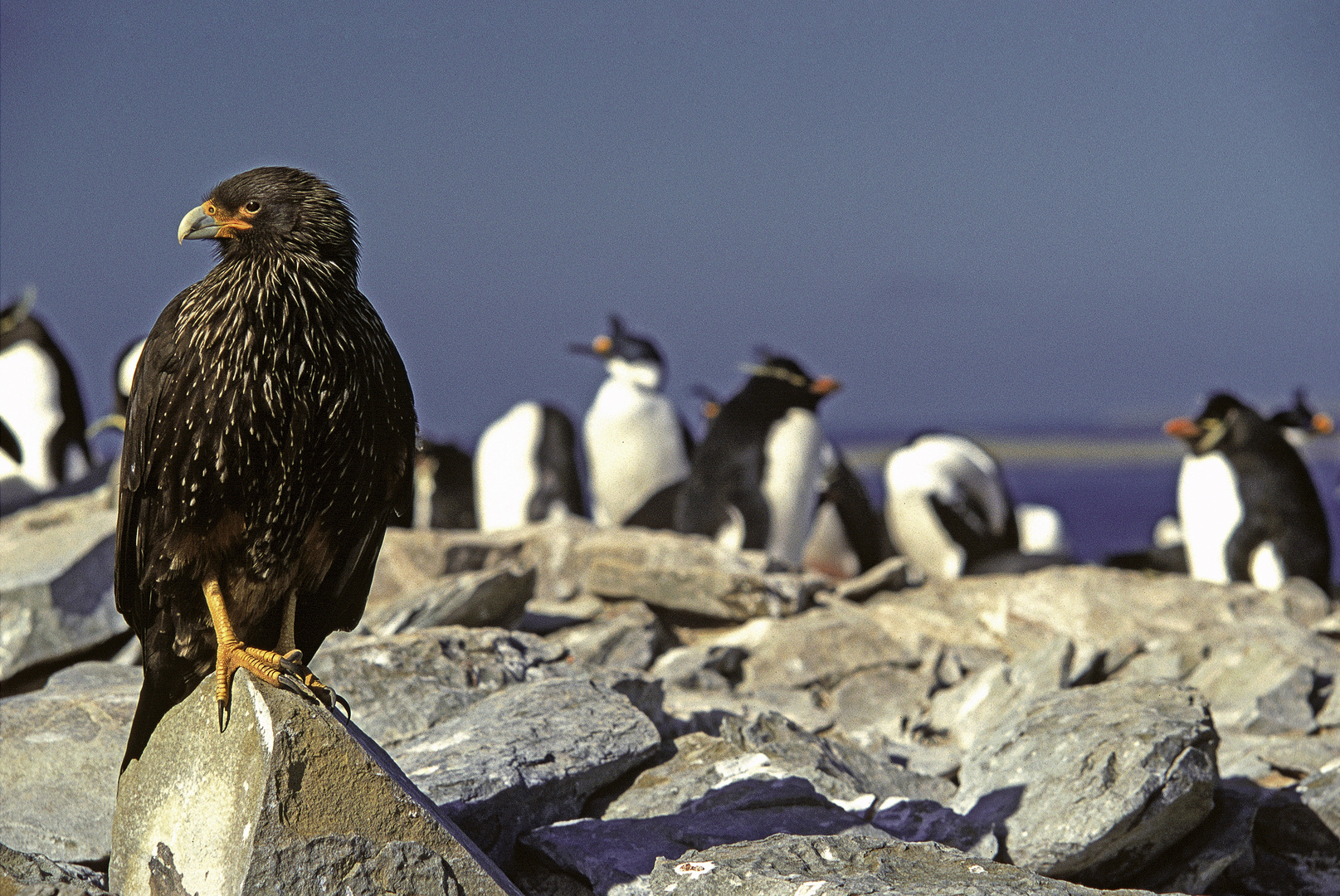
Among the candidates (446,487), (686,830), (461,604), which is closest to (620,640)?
(461,604)

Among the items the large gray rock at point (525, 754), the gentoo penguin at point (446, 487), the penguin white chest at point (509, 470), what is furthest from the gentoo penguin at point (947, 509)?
the large gray rock at point (525, 754)

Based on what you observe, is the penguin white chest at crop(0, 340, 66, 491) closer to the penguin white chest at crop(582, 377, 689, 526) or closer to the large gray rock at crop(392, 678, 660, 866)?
the penguin white chest at crop(582, 377, 689, 526)

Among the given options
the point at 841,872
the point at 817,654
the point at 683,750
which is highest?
the point at 841,872

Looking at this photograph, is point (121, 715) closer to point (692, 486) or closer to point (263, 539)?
point (263, 539)

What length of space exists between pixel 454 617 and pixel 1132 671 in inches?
130

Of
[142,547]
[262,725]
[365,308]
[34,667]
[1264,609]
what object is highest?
[365,308]

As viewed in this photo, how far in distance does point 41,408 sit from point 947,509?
32.2 ft

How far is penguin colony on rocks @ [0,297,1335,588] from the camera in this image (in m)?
10.6

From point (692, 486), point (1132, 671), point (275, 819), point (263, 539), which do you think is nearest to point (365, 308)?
point (263, 539)

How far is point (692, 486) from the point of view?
11.6 metres

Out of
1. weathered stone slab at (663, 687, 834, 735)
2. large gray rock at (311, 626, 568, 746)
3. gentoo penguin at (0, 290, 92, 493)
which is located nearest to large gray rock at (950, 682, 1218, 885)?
weathered stone slab at (663, 687, 834, 735)

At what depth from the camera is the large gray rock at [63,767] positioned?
366 cm

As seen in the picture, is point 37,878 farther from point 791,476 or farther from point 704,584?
point 791,476

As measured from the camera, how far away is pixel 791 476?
11.2m
